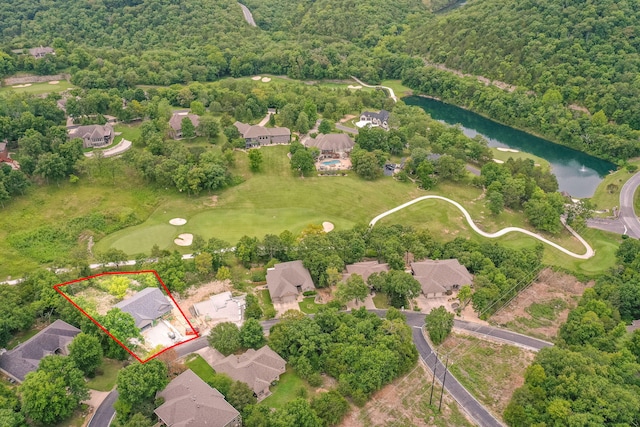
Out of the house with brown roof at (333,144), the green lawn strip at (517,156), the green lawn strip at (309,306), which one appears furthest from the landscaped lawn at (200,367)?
the green lawn strip at (517,156)

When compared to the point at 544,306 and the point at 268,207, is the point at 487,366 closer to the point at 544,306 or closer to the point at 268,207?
the point at 544,306

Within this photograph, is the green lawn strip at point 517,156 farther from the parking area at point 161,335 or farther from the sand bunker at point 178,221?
the parking area at point 161,335

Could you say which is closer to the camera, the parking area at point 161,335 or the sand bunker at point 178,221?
the parking area at point 161,335

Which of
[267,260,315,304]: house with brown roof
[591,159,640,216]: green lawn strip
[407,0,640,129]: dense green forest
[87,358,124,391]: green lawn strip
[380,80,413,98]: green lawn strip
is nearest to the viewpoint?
[87,358,124,391]: green lawn strip

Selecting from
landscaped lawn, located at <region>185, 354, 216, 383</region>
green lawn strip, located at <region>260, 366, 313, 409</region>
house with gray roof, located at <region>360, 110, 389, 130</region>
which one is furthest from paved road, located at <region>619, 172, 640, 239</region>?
landscaped lawn, located at <region>185, 354, 216, 383</region>

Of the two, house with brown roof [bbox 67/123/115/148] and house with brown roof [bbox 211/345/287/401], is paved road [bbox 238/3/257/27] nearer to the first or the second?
house with brown roof [bbox 67/123/115/148]

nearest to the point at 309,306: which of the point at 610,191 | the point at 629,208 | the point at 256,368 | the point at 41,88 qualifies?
the point at 256,368
